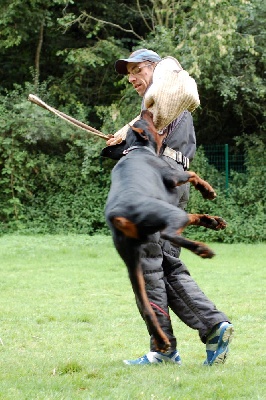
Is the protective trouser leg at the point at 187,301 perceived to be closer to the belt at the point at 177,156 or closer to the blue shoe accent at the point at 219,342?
the blue shoe accent at the point at 219,342

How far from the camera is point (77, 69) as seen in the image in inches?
764

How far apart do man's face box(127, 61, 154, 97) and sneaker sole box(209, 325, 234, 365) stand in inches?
72.6

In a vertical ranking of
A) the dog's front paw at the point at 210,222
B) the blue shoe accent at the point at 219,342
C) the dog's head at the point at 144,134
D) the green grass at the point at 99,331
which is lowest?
the green grass at the point at 99,331

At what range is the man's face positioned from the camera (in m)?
5.28

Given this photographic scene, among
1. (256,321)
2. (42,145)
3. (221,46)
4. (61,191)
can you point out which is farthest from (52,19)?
(256,321)

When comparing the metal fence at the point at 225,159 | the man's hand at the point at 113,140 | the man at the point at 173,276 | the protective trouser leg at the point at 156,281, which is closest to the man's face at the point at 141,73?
the man at the point at 173,276

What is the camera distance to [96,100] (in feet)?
67.6

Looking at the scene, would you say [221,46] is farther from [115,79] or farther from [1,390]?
[1,390]

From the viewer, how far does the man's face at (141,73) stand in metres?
5.28

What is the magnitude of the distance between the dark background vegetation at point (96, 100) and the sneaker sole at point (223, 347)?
447 inches

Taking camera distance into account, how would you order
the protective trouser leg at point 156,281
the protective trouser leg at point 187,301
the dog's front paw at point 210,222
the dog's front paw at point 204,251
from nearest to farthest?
the dog's front paw at point 204,251
the dog's front paw at point 210,222
the protective trouser leg at point 156,281
the protective trouser leg at point 187,301

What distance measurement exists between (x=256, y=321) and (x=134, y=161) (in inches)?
168

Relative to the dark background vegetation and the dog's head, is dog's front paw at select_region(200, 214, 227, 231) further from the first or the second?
the dark background vegetation

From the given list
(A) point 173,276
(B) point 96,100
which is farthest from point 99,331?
(B) point 96,100
